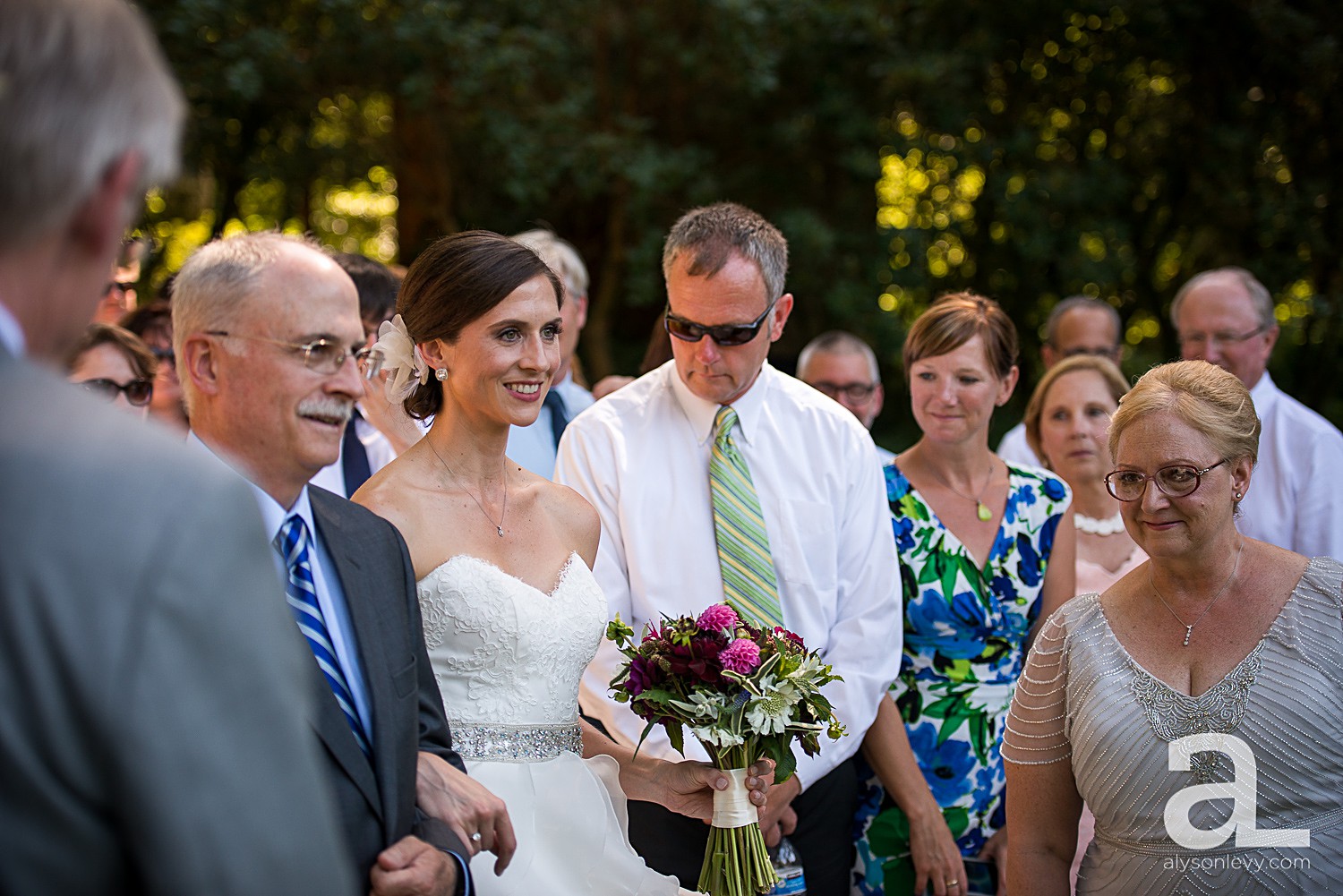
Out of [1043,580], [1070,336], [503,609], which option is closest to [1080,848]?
[1043,580]

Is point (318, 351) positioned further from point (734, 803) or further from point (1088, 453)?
Answer: point (1088, 453)

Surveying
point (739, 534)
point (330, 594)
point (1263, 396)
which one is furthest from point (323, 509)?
point (1263, 396)

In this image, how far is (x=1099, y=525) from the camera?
523cm

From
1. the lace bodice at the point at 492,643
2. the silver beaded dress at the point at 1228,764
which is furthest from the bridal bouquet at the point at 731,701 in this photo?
the silver beaded dress at the point at 1228,764

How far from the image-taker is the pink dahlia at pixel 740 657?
10.4ft

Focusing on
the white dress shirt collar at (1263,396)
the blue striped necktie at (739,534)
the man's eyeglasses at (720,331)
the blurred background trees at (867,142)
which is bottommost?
the blue striped necktie at (739,534)

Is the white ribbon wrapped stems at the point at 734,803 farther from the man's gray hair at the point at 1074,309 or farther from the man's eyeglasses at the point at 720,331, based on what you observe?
the man's gray hair at the point at 1074,309

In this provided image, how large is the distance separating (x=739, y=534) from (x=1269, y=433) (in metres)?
3.06

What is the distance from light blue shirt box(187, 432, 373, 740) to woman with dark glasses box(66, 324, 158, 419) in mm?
2171

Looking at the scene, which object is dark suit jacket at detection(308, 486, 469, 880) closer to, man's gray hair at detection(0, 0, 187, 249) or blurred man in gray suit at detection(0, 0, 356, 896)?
blurred man in gray suit at detection(0, 0, 356, 896)

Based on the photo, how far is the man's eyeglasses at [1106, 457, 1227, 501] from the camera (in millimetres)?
3215

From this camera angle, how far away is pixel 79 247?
4.59 ft

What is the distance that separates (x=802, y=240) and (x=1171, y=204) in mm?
4023

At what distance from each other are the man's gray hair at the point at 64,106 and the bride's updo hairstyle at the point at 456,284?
6.61ft
